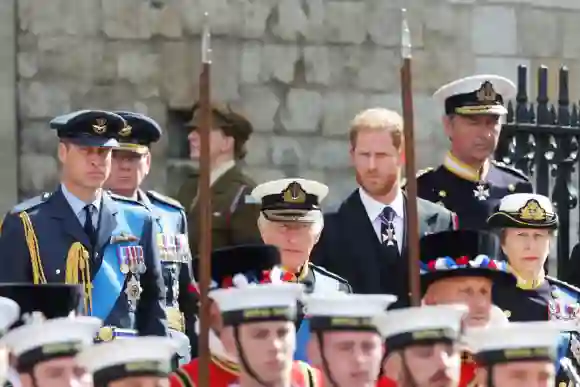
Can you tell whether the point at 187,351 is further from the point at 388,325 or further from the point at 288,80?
the point at 288,80

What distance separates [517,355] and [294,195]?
58.3 inches

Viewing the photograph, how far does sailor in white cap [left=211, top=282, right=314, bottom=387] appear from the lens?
5.62 meters

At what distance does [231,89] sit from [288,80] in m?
0.36

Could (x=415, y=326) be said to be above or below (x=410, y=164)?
below

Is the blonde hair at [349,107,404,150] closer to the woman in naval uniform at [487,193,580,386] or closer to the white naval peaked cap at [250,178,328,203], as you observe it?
the white naval peaked cap at [250,178,328,203]

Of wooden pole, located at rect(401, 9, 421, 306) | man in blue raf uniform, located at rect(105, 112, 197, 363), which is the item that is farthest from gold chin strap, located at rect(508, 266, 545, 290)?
man in blue raf uniform, located at rect(105, 112, 197, 363)

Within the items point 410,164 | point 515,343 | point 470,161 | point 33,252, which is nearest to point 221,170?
point 470,161

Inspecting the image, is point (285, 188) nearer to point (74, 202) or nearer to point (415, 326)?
point (74, 202)

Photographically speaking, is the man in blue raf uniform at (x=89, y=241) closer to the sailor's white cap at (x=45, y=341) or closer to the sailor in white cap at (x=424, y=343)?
the sailor's white cap at (x=45, y=341)

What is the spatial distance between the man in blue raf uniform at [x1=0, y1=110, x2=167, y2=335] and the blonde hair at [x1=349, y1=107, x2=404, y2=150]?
90 cm

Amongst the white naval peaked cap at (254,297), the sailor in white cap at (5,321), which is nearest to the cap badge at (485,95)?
the white naval peaked cap at (254,297)

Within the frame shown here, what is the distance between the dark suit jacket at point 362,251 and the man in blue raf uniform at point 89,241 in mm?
697

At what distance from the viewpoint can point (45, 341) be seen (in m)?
5.41

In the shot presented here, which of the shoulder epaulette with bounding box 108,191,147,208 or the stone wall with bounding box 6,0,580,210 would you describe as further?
the stone wall with bounding box 6,0,580,210
